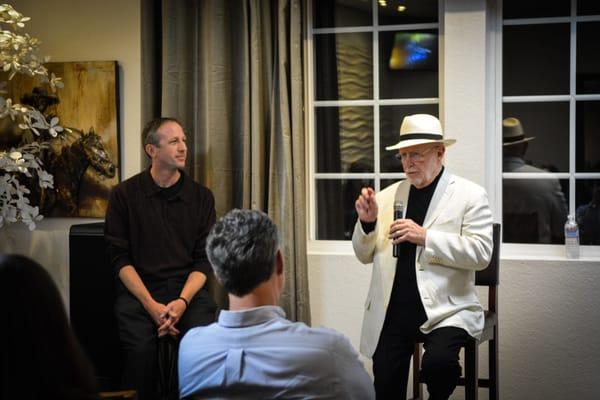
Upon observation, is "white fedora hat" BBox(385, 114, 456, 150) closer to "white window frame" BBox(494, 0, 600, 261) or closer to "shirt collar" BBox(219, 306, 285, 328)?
"white window frame" BBox(494, 0, 600, 261)

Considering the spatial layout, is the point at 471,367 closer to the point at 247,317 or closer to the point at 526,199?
the point at 526,199

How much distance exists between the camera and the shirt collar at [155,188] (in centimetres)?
387

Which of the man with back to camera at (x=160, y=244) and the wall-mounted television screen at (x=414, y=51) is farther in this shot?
the wall-mounted television screen at (x=414, y=51)

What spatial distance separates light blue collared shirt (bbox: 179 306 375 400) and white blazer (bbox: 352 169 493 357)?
54.9 inches

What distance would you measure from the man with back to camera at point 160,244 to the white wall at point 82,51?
0.67 m

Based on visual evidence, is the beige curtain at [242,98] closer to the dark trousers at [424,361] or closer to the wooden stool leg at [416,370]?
the wooden stool leg at [416,370]

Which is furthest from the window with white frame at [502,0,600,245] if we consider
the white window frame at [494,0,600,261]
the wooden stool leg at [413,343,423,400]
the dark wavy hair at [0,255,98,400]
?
the dark wavy hair at [0,255,98,400]

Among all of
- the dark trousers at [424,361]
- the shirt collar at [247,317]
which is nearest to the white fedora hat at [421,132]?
the dark trousers at [424,361]

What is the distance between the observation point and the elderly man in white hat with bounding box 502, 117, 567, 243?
4109 millimetres

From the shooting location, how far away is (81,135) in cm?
459

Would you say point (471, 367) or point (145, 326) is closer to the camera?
point (471, 367)

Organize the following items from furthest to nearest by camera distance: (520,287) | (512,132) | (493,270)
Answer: (512,132) < (520,287) < (493,270)

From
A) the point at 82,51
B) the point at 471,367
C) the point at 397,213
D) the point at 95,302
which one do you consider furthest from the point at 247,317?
the point at 82,51

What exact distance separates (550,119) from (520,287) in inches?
35.1
